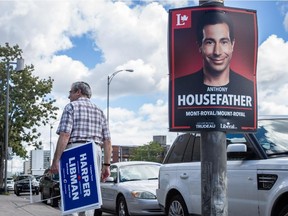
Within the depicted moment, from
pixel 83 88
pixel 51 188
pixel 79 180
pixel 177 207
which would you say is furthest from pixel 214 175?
pixel 51 188

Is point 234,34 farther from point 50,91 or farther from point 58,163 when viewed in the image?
point 50,91

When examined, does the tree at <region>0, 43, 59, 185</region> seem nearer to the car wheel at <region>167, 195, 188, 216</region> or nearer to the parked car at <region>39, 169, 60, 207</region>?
the parked car at <region>39, 169, 60, 207</region>

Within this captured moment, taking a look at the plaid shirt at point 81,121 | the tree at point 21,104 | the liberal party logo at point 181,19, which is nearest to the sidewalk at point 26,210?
the plaid shirt at point 81,121

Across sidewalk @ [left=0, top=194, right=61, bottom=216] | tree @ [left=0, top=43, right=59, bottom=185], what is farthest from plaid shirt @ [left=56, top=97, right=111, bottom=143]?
tree @ [left=0, top=43, right=59, bottom=185]

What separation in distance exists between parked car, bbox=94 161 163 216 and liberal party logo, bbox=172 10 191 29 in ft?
22.2

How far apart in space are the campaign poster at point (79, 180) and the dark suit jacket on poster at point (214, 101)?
1.22 m

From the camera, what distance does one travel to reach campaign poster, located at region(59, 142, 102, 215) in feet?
16.7

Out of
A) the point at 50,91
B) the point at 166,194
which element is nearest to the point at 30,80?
the point at 50,91

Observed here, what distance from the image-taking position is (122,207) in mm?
11312

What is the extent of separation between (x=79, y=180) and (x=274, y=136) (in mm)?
2798

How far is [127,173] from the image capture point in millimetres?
12203

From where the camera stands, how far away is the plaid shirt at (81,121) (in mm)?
5469

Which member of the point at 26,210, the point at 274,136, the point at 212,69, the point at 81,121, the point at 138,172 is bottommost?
the point at 26,210

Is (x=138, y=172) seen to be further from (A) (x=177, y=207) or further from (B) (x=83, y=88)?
(B) (x=83, y=88)
